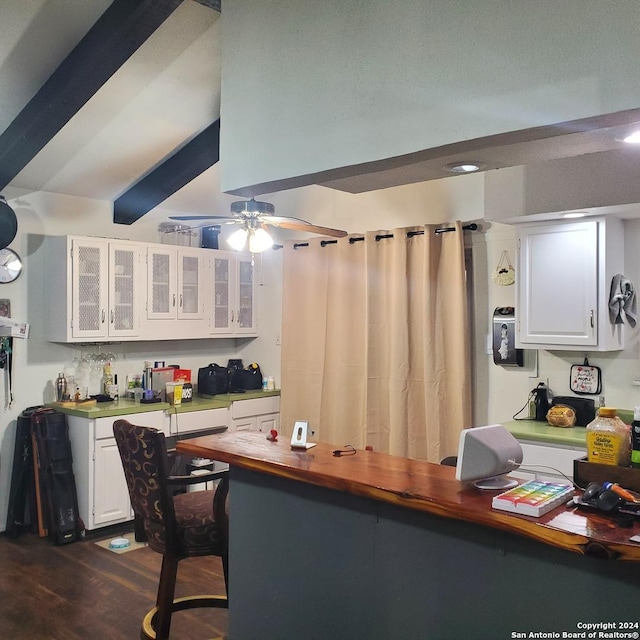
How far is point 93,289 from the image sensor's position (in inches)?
186

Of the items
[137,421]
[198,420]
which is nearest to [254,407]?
[198,420]

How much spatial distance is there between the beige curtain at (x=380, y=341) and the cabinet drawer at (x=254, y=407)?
18 cm

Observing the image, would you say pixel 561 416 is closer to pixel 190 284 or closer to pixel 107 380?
pixel 190 284

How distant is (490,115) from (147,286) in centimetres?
387

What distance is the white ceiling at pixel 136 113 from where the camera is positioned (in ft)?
6.47

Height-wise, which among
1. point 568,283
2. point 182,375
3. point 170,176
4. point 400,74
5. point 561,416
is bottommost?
point 561,416

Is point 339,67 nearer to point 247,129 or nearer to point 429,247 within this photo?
point 247,129

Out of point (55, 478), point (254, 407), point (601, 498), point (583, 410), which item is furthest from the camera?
point (254, 407)

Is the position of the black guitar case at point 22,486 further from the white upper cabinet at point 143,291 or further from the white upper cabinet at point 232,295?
the white upper cabinet at point 232,295

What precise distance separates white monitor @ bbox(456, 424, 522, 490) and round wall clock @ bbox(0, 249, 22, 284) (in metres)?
3.83

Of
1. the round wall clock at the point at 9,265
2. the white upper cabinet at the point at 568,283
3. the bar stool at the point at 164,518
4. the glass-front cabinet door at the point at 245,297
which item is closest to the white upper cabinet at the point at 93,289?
the round wall clock at the point at 9,265

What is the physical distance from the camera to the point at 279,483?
2410 mm

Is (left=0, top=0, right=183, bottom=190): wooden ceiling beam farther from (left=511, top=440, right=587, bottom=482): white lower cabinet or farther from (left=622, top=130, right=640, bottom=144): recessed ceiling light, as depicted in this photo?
(left=511, top=440, right=587, bottom=482): white lower cabinet

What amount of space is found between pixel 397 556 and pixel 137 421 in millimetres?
3122
